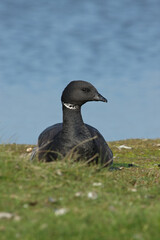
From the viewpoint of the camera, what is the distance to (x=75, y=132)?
35.0 ft

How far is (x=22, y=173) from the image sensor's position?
8.74 meters

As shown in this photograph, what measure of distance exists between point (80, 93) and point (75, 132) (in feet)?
4.10

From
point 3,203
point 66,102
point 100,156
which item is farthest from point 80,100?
point 3,203

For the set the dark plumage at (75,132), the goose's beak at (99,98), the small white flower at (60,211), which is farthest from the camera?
the goose's beak at (99,98)

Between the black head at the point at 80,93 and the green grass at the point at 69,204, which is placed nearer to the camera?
the green grass at the point at 69,204

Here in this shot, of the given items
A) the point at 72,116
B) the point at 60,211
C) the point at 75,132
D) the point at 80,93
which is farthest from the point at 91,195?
the point at 80,93

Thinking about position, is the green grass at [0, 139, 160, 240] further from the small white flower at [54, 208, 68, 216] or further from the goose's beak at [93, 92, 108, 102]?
the goose's beak at [93, 92, 108, 102]

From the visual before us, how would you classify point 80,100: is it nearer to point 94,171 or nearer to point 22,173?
point 94,171

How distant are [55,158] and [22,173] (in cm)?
204

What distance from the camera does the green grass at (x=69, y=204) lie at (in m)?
5.71

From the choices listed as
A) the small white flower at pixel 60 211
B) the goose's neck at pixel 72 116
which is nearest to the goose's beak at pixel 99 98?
the goose's neck at pixel 72 116

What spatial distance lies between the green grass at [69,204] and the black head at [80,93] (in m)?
2.16

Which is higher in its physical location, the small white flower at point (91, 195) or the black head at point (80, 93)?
the black head at point (80, 93)

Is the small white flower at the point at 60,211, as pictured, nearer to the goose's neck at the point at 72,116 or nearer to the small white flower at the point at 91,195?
the small white flower at the point at 91,195
